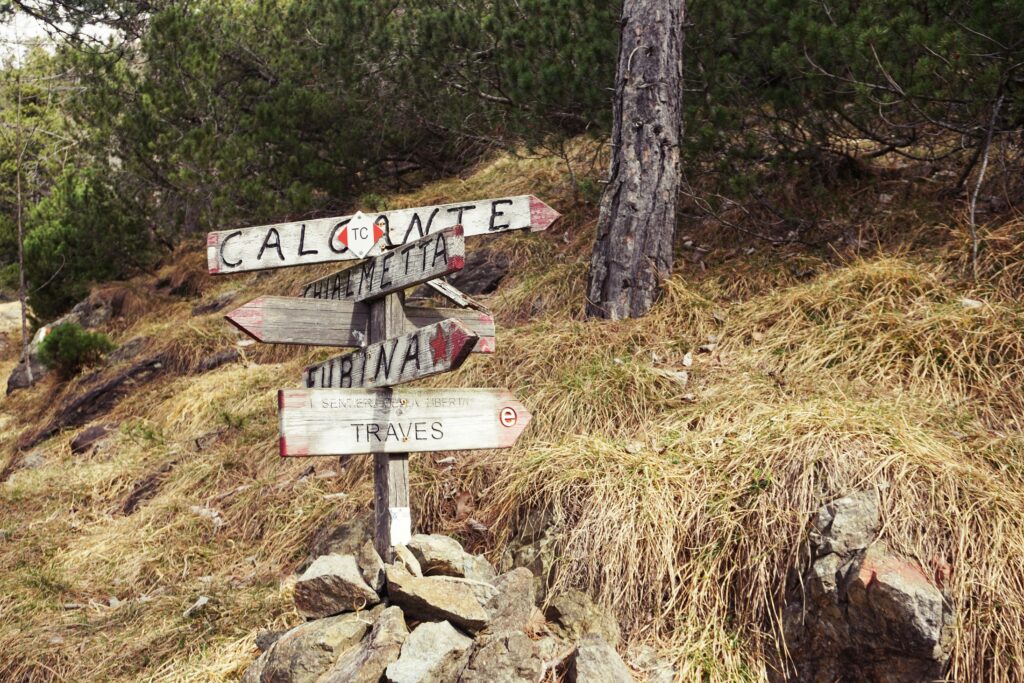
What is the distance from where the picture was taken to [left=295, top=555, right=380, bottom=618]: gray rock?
344 cm

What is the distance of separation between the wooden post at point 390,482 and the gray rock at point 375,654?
0.51 m

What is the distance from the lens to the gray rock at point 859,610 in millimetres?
3238

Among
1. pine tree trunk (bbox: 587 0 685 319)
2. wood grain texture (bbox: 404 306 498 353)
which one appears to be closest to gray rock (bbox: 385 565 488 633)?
wood grain texture (bbox: 404 306 498 353)

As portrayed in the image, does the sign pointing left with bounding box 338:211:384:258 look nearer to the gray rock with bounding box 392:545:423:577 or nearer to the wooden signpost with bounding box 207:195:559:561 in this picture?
the wooden signpost with bounding box 207:195:559:561

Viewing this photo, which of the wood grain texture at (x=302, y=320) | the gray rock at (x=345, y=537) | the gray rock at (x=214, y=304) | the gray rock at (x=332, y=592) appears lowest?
the gray rock at (x=214, y=304)

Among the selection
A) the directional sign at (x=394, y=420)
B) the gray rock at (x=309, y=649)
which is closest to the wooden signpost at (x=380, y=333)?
the directional sign at (x=394, y=420)

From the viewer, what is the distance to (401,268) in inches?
145

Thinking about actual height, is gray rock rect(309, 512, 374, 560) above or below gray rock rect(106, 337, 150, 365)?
above

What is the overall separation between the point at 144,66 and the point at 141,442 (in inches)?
250

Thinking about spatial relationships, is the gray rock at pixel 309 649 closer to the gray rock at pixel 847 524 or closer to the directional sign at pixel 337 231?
the directional sign at pixel 337 231

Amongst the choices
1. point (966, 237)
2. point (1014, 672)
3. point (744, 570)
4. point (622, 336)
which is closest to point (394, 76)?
point (622, 336)

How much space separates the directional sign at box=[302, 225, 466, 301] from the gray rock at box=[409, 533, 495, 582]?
1.08m

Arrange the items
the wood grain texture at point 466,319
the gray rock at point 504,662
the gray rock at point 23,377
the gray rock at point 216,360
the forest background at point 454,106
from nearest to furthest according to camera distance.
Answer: the gray rock at point 504,662, the wood grain texture at point 466,319, the forest background at point 454,106, the gray rock at point 216,360, the gray rock at point 23,377

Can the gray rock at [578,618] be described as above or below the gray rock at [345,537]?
above
